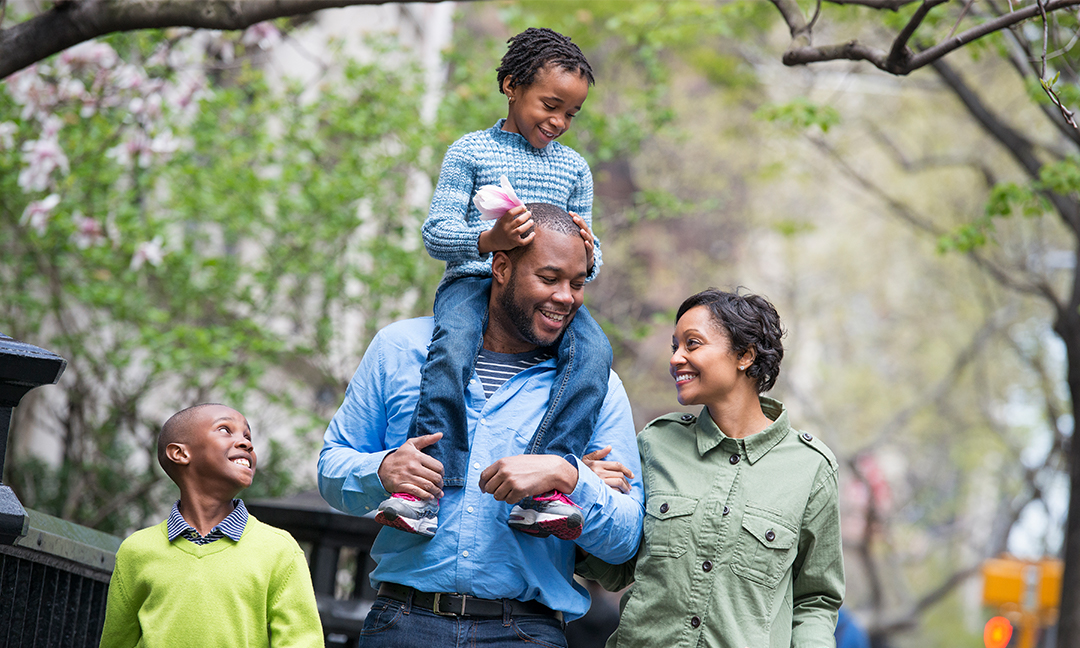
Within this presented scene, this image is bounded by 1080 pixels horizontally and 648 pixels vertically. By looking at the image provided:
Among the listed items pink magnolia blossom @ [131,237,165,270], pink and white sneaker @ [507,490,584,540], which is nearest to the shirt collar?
pink and white sneaker @ [507,490,584,540]

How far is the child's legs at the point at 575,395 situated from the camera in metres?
3.08

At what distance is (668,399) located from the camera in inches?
756

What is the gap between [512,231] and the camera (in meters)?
3.06

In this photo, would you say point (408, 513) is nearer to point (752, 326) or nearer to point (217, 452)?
point (217, 452)

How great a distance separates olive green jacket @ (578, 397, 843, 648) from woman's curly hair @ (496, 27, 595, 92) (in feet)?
4.10

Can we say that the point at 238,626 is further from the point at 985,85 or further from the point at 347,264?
the point at 985,85

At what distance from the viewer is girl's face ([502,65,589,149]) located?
3.48 meters

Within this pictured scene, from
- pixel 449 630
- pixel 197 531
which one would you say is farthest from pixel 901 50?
pixel 197 531

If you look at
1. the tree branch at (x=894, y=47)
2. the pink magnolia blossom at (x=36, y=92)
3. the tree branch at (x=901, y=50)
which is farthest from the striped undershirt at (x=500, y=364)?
the pink magnolia blossom at (x=36, y=92)

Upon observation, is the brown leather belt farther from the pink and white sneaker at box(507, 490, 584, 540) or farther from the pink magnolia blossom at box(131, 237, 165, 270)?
the pink magnolia blossom at box(131, 237, 165, 270)

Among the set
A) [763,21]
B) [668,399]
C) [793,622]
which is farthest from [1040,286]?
[668,399]

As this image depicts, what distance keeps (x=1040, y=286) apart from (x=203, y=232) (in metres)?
7.23

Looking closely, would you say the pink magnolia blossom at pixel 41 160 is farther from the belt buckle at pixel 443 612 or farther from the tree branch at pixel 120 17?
the belt buckle at pixel 443 612

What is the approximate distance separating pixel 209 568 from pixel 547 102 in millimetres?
1770
